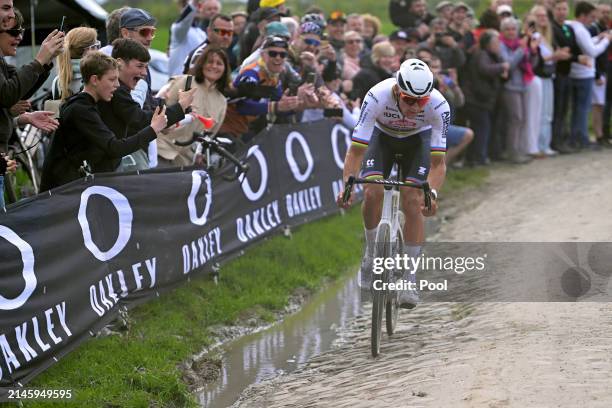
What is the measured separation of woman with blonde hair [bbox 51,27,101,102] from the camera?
31.1 ft

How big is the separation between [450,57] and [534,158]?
3.19m

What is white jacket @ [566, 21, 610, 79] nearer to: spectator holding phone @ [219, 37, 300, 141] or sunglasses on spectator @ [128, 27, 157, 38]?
spectator holding phone @ [219, 37, 300, 141]

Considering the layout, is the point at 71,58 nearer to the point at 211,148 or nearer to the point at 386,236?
the point at 211,148

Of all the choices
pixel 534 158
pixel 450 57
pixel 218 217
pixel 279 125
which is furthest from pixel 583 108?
pixel 218 217

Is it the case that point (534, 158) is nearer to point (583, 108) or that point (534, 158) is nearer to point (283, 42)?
point (583, 108)

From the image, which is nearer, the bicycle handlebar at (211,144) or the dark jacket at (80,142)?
the dark jacket at (80,142)

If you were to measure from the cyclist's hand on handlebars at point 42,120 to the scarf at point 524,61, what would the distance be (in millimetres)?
11043

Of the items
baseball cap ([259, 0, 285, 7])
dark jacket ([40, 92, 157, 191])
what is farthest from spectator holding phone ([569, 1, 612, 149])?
dark jacket ([40, 92, 157, 191])

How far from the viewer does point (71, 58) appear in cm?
974

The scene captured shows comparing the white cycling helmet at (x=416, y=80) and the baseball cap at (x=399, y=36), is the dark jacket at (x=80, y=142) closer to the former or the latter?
the white cycling helmet at (x=416, y=80)

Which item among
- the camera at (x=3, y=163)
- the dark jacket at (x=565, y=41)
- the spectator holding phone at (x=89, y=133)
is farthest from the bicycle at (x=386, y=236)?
the dark jacket at (x=565, y=41)

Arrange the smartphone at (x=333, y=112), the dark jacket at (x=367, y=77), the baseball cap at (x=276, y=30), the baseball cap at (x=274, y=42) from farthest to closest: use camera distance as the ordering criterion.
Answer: the dark jacket at (x=367, y=77), the smartphone at (x=333, y=112), the baseball cap at (x=276, y=30), the baseball cap at (x=274, y=42)

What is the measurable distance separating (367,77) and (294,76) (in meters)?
2.27

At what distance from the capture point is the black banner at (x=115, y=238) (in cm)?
758
